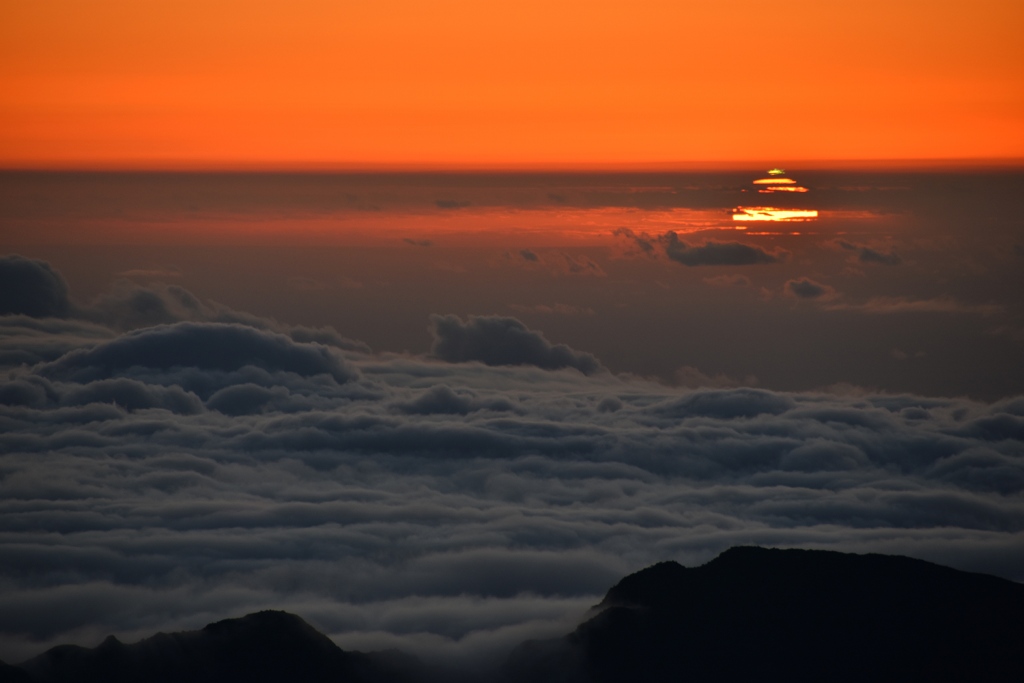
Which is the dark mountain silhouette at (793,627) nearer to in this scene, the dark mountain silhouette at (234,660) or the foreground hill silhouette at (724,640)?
the foreground hill silhouette at (724,640)

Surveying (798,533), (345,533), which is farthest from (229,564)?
(798,533)

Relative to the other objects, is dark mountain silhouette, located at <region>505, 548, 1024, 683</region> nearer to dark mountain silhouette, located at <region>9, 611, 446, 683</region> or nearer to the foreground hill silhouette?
the foreground hill silhouette

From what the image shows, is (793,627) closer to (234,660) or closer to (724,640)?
(724,640)

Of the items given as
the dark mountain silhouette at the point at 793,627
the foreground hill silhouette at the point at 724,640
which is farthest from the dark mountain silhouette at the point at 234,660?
the dark mountain silhouette at the point at 793,627

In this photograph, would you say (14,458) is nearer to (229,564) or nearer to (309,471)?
(309,471)

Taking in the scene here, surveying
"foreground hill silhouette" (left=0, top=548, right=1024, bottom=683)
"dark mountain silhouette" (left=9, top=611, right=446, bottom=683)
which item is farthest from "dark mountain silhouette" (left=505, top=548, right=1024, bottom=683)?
"dark mountain silhouette" (left=9, top=611, right=446, bottom=683)

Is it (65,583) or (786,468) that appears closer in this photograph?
(65,583)
